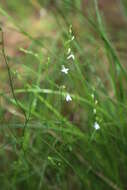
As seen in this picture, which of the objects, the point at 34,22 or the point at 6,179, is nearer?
the point at 6,179

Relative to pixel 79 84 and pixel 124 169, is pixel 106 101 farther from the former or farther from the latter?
pixel 124 169

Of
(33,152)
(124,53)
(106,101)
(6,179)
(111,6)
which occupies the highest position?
(111,6)

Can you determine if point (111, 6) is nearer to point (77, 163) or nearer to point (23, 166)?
point (77, 163)

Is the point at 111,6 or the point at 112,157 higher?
the point at 111,6

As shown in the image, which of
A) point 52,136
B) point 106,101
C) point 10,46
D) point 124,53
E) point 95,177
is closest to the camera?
point 52,136

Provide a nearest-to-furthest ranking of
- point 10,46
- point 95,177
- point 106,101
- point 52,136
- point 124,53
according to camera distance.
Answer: point 52,136 → point 95,177 → point 106,101 → point 124,53 → point 10,46

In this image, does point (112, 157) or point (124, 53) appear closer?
point (112, 157)

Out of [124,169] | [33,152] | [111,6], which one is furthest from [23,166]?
[111,6]

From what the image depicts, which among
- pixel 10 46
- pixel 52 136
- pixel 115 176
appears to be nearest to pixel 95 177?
pixel 115 176

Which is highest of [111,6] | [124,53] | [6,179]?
[111,6]
